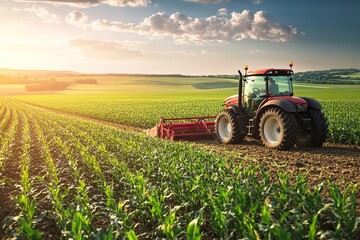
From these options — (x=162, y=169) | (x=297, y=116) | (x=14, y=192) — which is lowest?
(x=14, y=192)

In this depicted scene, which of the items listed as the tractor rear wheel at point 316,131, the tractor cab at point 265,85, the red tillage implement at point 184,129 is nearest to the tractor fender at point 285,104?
the tractor cab at point 265,85

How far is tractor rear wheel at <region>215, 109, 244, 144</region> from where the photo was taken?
39.3ft

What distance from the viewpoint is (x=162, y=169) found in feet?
23.0

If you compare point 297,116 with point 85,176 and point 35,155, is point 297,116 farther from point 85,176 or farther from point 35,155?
point 35,155

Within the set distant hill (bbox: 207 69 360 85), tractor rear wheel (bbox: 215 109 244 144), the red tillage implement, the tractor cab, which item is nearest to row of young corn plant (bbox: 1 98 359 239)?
the tractor cab

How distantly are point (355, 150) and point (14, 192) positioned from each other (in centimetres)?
918

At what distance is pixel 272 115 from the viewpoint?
10375 millimetres

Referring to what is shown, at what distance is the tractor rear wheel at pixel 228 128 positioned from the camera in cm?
1198

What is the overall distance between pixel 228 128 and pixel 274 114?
105 inches

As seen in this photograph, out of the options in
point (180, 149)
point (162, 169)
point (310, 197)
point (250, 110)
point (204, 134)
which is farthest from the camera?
point (204, 134)

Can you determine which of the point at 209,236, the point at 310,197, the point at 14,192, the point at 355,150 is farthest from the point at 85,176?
the point at 355,150

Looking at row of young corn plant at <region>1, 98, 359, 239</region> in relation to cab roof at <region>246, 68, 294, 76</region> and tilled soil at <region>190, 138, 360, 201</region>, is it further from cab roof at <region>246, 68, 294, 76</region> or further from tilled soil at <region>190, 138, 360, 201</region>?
cab roof at <region>246, 68, 294, 76</region>

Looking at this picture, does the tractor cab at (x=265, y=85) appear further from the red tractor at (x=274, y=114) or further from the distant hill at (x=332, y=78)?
the distant hill at (x=332, y=78)

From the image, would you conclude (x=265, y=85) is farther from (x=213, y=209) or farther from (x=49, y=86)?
(x=49, y=86)
